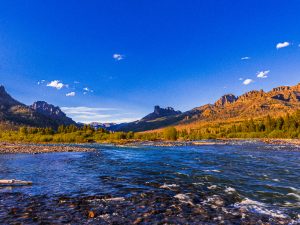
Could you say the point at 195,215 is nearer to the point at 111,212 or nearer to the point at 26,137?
the point at 111,212

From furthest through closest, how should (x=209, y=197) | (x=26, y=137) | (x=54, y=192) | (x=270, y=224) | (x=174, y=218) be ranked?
(x=26, y=137), (x=54, y=192), (x=209, y=197), (x=174, y=218), (x=270, y=224)

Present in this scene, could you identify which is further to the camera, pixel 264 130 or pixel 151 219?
pixel 264 130

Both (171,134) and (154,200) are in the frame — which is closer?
(154,200)

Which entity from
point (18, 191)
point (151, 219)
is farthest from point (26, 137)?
point (151, 219)

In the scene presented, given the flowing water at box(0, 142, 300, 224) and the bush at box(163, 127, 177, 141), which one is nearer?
the flowing water at box(0, 142, 300, 224)

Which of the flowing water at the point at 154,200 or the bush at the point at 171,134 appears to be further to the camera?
the bush at the point at 171,134

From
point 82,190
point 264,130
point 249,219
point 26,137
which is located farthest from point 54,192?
point 264,130

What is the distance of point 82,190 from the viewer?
63.2ft

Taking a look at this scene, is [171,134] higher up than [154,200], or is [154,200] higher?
[171,134]

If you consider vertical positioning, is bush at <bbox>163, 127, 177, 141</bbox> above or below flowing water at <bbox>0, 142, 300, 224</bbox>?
above

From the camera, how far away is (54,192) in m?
18.5

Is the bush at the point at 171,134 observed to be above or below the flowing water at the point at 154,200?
above

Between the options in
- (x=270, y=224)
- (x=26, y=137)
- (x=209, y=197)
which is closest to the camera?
(x=270, y=224)

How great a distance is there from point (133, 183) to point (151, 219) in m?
10.0
